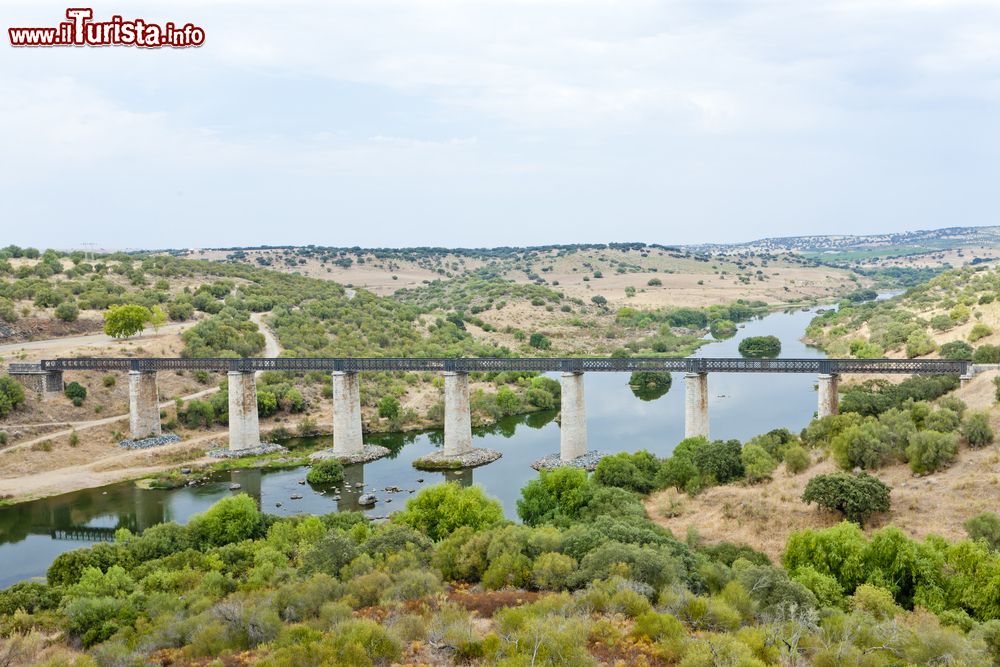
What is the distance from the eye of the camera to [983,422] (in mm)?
32125

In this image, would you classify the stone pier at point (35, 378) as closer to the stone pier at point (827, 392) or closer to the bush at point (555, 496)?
the bush at point (555, 496)

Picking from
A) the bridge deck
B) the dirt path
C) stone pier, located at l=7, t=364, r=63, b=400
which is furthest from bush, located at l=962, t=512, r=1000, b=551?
the dirt path

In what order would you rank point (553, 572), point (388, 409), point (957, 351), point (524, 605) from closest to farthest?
point (524, 605) → point (553, 572) → point (957, 351) → point (388, 409)

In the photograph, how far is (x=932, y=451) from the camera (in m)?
31.0

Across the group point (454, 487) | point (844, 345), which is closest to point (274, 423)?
point (454, 487)

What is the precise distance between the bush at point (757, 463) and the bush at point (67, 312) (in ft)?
200

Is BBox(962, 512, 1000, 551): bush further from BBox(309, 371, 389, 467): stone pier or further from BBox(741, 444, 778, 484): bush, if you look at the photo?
BBox(309, 371, 389, 467): stone pier

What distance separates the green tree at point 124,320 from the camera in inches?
2499

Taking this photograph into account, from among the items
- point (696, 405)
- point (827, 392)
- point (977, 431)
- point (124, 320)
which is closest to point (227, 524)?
point (696, 405)

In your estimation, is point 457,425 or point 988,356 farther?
point 457,425

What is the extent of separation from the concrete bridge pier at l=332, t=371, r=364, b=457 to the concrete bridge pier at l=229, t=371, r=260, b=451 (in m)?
6.61

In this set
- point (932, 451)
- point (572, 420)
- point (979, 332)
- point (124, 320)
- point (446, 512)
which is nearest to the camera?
point (446, 512)

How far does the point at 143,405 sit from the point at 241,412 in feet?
26.5

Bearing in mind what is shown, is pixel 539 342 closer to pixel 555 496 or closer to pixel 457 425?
pixel 457 425
